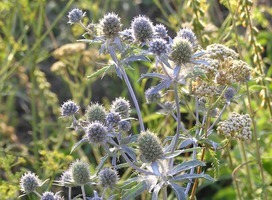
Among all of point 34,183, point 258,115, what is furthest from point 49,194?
point 258,115

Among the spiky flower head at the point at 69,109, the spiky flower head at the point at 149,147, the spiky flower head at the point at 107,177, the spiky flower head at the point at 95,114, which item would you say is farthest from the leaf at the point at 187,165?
the spiky flower head at the point at 69,109

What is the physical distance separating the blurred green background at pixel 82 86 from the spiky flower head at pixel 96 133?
355 millimetres

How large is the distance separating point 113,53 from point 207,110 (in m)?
0.55

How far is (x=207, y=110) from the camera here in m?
2.63

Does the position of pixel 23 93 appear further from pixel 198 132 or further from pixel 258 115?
pixel 198 132

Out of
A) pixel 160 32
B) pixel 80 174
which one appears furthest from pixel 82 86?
pixel 80 174

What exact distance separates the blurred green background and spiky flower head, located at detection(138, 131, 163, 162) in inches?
14.5

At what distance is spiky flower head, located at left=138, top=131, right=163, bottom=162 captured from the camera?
86.2 inches

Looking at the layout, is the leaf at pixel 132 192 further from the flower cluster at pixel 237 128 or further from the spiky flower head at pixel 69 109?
the flower cluster at pixel 237 128

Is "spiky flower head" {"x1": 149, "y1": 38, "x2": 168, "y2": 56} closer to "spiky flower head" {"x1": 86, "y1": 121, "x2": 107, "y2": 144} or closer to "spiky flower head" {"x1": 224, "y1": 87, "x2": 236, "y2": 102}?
"spiky flower head" {"x1": 86, "y1": 121, "x2": 107, "y2": 144}

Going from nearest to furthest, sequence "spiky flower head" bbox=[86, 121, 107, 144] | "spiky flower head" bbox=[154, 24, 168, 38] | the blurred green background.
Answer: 1. "spiky flower head" bbox=[86, 121, 107, 144]
2. "spiky flower head" bbox=[154, 24, 168, 38]
3. the blurred green background

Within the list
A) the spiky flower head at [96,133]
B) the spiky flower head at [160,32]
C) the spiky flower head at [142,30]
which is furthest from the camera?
the spiky flower head at [160,32]

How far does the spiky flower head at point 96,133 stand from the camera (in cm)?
219

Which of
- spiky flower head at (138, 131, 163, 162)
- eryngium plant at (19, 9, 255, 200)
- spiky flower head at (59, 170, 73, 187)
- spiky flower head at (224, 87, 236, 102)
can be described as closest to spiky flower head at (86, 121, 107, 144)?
eryngium plant at (19, 9, 255, 200)
